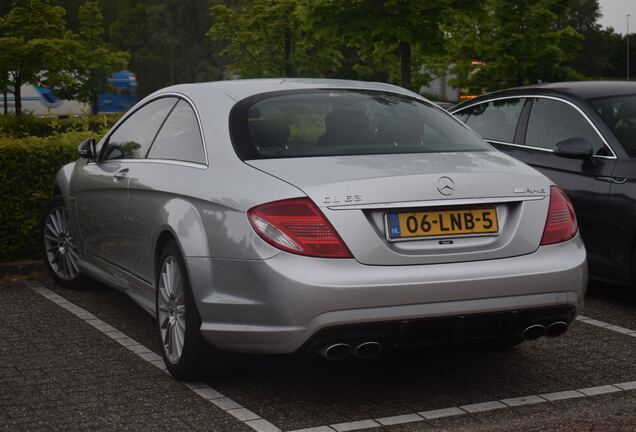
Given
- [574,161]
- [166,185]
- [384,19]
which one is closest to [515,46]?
[384,19]

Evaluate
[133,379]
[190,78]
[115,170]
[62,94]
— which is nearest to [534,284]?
[133,379]

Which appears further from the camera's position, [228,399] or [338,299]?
[228,399]

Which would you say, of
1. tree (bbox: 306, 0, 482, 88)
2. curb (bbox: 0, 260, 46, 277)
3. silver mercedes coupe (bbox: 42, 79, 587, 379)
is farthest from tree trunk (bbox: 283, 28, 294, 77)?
silver mercedes coupe (bbox: 42, 79, 587, 379)

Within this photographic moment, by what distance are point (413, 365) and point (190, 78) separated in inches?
3312

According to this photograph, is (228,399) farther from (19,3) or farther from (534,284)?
(19,3)

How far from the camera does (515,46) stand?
2658 cm

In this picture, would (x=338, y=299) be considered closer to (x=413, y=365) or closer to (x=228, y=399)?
(x=228, y=399)

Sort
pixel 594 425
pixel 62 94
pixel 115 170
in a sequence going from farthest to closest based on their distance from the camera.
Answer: pixel 62 94 < pixel 115 170 < pixel 594 425

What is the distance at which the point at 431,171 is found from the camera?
17.5 feet

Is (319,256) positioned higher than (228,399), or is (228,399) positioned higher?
(319,256)

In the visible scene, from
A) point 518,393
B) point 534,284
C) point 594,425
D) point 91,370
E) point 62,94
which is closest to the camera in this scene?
point 594,425

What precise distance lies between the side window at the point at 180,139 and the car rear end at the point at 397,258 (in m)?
0.47

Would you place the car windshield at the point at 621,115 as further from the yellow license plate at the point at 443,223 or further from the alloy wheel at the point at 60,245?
the alloy wheel at the point at 60,245

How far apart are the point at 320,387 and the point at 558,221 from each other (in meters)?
1.48
